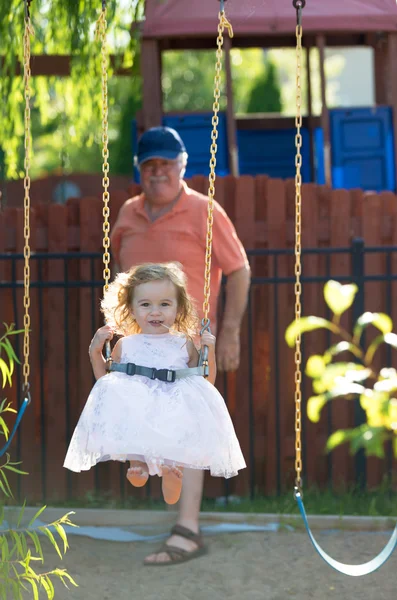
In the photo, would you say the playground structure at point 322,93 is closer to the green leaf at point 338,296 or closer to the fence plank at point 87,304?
the fence plank at point 87,304

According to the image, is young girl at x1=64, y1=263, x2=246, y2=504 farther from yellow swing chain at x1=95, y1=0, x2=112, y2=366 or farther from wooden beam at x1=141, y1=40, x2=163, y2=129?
wooden beam at x1=141, y1=40, x2=163, y2=129

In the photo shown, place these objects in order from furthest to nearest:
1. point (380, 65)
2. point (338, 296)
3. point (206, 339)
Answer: point (380, 65), point (206, 339), point (338, 296)

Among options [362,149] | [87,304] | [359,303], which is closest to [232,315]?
[359,303]

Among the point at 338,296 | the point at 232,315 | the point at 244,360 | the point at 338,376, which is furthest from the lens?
the point at 244,360

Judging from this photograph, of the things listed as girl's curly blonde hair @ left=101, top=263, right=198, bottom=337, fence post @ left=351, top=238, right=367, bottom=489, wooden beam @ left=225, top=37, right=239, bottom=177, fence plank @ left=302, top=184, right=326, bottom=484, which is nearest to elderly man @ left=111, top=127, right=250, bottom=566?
girl's curly blonde hair @ left=101, top=263, right=198, bottom=337

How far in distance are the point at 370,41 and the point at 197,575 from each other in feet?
17.7

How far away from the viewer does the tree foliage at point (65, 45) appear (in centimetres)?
629

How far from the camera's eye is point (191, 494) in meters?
4.59

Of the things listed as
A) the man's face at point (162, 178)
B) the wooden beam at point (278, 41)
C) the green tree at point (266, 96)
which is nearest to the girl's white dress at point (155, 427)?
the man's face at point (162, 178)

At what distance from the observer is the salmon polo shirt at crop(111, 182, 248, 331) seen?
4.47 m

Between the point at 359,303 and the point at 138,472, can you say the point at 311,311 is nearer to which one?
the point at 359,303

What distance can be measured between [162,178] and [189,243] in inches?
12.7

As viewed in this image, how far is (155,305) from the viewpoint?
11.1ft

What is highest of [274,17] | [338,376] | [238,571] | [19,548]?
[274,17]
